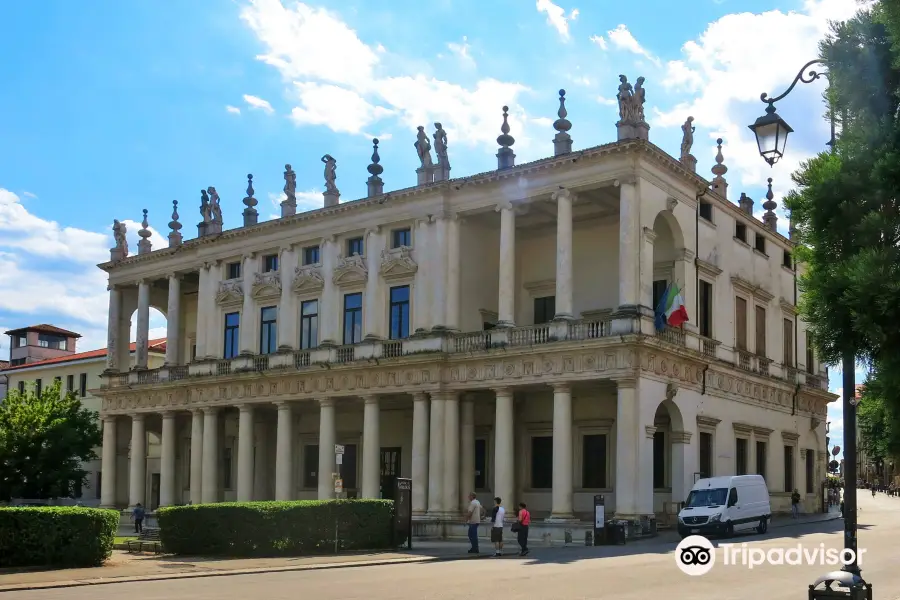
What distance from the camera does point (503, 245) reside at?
40.5 m

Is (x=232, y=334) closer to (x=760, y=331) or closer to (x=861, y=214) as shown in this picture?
(x=760, y=331)

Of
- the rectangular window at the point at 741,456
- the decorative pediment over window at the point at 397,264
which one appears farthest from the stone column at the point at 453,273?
the rectangular window at the point at 741,456

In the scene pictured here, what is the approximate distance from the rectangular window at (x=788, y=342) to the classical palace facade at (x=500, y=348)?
174 millimetres

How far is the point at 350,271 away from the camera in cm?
4616

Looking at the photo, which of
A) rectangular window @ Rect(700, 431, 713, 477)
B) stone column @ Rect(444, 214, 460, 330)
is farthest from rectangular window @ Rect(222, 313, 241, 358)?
rectangular window @ Rect(700, 431, 713, 477)

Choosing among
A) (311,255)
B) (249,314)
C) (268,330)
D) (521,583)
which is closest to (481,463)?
(311,255)

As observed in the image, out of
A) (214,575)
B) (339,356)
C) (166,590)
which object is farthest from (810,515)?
(166,590)

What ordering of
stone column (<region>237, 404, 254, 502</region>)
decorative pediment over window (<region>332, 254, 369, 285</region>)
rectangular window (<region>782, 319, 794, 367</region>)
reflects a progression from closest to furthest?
decorative pediment over window (<region>332, 254, 369, 285</region>), stone column (<region>237, 404, 254, 502</region>), rectangular window (<region>782, 319, 794, 367</region>)

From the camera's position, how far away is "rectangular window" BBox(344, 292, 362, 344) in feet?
152

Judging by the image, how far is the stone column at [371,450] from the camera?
144ft

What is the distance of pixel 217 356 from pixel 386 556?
25.4 m

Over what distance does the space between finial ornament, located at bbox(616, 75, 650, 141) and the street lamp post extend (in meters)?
24.1

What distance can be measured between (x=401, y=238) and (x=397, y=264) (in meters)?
1.35

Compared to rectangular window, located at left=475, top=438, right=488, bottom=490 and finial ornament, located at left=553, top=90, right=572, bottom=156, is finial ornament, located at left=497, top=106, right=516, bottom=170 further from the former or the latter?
rectangular window, located at left=475, top=438, right=488, bottom=490
